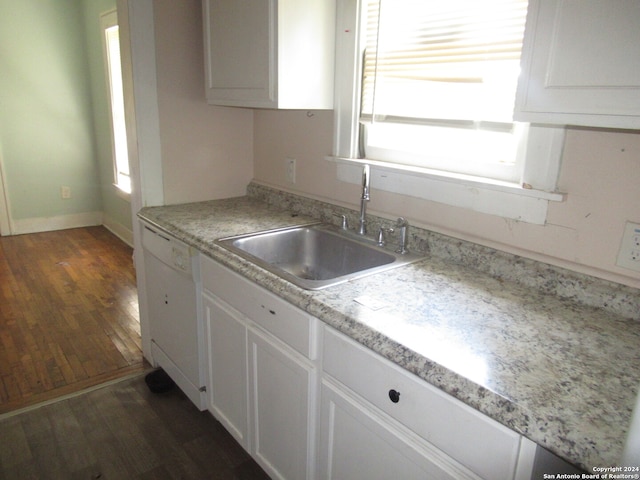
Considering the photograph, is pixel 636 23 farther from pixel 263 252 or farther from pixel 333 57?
pixel 263 252

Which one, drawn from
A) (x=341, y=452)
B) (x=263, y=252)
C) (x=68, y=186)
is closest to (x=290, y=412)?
(x=341, y=452)

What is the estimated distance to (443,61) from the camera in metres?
1.61

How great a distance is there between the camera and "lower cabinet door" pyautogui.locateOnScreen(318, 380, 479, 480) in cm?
102

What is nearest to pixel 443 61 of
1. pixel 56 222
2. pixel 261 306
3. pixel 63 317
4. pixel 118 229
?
pixel 261 306

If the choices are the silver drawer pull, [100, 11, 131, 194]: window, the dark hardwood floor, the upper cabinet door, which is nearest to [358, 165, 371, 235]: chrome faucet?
the upper cabinet door

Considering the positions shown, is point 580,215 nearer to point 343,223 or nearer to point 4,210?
point 343,223

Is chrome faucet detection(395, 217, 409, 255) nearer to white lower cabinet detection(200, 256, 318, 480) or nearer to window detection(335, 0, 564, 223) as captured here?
window detection(335, 0, 564, 223)

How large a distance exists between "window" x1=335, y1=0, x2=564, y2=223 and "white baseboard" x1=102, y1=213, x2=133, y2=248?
3.14m

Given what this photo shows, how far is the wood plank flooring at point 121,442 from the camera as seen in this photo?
6.00ft

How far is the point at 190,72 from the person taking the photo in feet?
7.36

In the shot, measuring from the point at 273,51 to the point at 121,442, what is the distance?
5.58ft

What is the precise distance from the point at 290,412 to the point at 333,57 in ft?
4.51

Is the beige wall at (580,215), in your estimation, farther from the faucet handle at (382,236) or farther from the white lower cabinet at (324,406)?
the white lower cabinet at (324,406)

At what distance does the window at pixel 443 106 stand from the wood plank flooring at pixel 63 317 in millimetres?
1722
